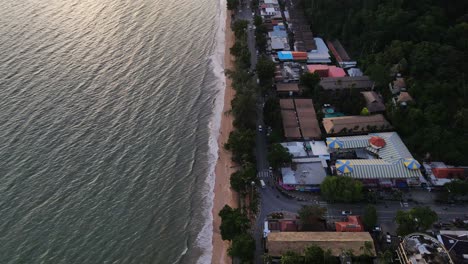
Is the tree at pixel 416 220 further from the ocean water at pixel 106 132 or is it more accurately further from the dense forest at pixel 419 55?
the ocean water at pixel 106 132

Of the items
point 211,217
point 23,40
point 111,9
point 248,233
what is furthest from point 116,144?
point 111,9

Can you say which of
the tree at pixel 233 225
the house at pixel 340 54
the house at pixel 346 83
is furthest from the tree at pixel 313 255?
the house at pixel 340 54

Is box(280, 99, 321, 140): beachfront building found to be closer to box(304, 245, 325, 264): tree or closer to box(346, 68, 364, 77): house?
box(346, 68, 364, 77): house

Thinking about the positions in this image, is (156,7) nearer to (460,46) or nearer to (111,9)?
(111,9)

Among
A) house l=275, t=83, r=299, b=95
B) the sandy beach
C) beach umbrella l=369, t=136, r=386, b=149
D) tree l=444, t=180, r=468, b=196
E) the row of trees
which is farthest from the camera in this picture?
house l=275, t=83, r=299, b=95

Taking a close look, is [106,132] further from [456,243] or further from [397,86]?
[456,243]

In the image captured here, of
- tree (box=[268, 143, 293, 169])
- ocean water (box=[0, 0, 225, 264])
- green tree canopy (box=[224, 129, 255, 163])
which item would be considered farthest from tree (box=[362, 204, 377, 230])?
ocean water (box=[0, 0, 225, 264])
